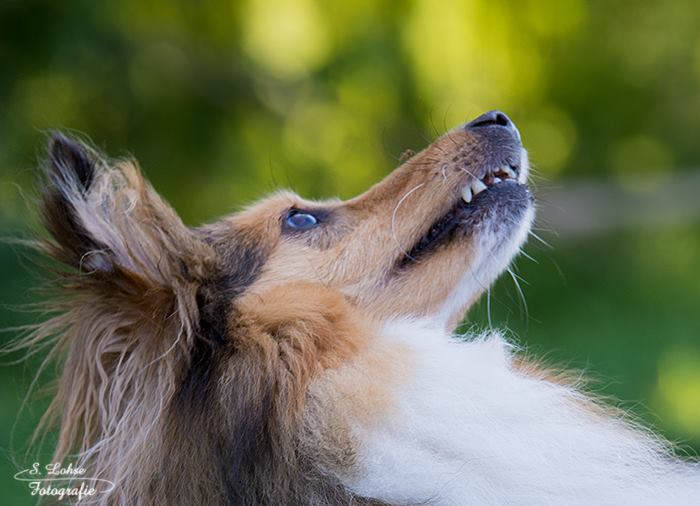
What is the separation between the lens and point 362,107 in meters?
9.30

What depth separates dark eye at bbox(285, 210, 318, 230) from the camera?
3.79 metres

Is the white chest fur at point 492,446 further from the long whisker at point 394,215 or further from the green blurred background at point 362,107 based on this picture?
the green blurred background at point 362,107

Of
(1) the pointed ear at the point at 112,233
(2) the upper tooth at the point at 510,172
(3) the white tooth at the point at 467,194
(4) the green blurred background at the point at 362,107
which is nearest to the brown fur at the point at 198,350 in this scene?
(1) the pointed ear at the point at 112,233

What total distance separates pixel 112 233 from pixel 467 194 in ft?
4.32

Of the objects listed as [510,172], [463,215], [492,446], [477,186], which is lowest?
[492,446]

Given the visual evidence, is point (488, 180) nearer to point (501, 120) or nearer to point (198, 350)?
point (501, 120)

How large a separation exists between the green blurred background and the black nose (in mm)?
3430

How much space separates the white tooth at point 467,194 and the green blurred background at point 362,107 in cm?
357

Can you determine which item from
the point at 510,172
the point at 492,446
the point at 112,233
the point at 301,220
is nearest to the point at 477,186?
the point at 510,172

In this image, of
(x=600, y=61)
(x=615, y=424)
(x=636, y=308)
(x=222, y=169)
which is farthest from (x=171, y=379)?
(x=600, y=61)

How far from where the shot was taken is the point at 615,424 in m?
3.35

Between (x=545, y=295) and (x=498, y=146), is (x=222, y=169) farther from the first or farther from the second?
(x=498, y=146)

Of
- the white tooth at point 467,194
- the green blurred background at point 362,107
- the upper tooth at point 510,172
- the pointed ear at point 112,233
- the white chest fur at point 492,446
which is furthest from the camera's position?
the green blurred background at point 362,107

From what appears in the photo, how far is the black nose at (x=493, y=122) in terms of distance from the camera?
3.85 metres
